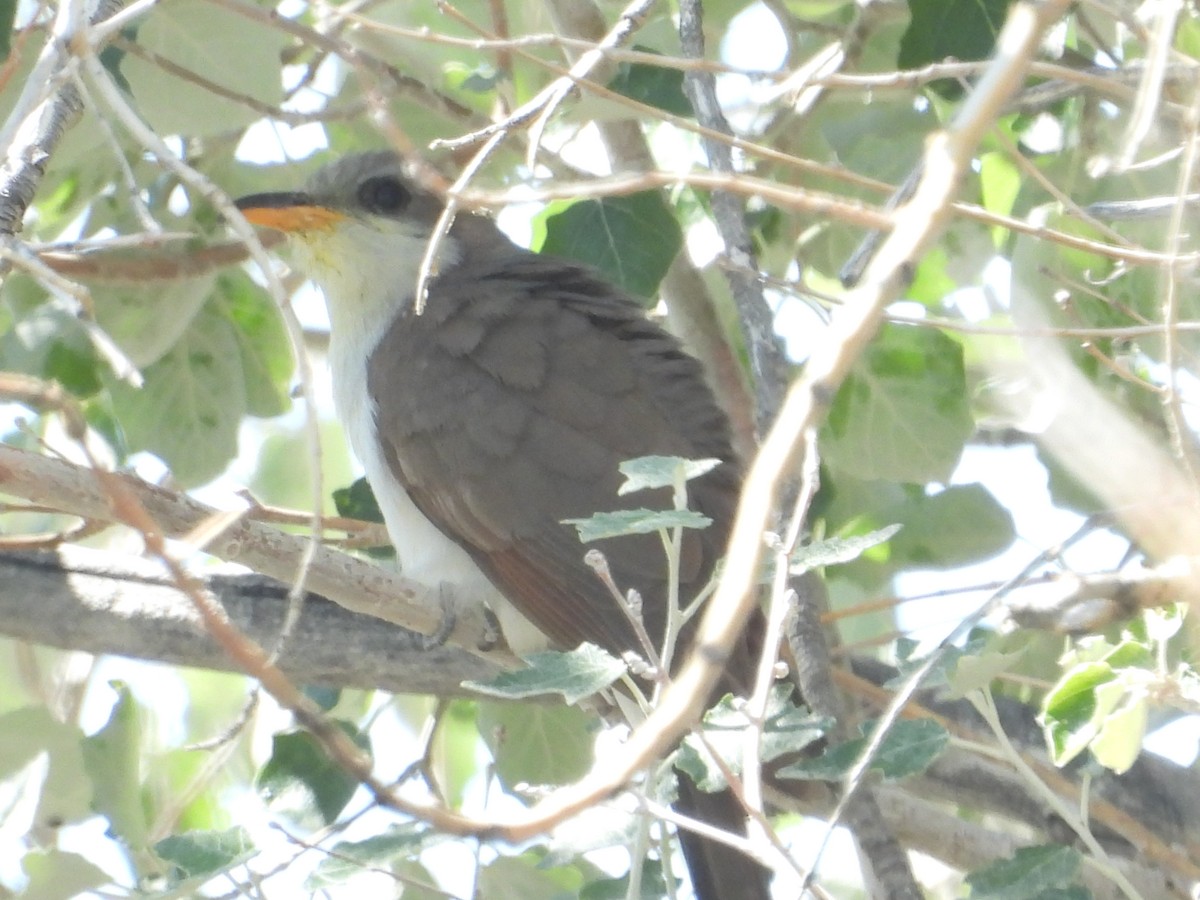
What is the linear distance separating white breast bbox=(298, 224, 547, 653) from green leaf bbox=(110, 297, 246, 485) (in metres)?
0.34

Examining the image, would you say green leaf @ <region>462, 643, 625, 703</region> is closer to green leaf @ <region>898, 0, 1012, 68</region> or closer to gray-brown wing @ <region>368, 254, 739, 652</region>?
gray-brown wing @ <region>368, 254, 739, 652</region>

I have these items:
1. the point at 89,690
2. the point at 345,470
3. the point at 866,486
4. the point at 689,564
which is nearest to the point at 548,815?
the point at 689,564

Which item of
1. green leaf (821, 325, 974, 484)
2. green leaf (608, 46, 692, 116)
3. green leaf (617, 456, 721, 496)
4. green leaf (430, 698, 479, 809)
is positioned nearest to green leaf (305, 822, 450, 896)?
green leaf (617, 456, 721, 496)

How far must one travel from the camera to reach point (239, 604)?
3508 millimetres

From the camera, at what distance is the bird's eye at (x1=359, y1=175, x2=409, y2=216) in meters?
4.64

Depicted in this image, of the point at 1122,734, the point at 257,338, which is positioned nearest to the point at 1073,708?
the point at 1122,734

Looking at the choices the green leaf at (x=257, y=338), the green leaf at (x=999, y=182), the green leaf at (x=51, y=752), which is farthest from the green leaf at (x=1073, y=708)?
the green leaf at (x=257, y=338)

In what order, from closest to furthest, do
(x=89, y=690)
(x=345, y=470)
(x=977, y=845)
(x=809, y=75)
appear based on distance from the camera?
(x=809, y=75) → (x=977, y=845) → (x=89, y=690) → (x=345, y=470)

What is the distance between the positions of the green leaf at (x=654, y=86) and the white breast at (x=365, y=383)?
1.10 meters

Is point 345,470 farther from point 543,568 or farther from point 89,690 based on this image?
point 543,568

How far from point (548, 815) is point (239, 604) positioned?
255cm

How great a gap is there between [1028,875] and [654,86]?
2063mm

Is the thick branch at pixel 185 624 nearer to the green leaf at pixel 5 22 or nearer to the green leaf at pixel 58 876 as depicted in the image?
the green leaf at pixel 58 876

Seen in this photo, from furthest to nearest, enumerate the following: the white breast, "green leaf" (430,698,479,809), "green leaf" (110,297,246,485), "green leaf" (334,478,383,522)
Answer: "green leaf" (430,698,479,809) → "green leaf" (334,478,383,522) → "green leaf" (110,297,246,485) → the white breast
